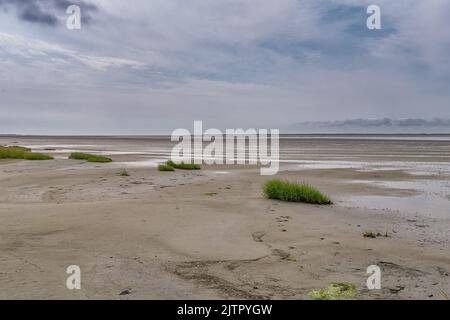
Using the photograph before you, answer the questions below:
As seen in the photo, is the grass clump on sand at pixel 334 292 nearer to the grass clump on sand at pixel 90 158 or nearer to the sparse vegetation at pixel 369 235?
the sparse vegetation at pixel 369 235

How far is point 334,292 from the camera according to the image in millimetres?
4445

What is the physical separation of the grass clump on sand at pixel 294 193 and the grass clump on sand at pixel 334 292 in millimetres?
5943

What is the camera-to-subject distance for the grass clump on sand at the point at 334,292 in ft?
14.1

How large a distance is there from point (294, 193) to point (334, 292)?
631cm

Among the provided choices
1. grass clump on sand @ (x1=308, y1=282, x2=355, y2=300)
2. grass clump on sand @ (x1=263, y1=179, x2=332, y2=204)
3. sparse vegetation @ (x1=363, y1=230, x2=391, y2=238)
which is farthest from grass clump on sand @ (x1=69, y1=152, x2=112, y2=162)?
grass clump on sand @ (x1=308, y1=282, x2=355, y2=300)

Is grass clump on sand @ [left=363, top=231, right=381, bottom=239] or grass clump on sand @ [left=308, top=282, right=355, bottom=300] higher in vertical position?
grass clump on sand @ [left=363, top=231, right=381, bottom=239]

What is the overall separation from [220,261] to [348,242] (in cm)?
240

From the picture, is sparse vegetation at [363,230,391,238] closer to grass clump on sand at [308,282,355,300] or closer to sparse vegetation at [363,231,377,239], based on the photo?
sparse vegetation at [363,231,377,239]

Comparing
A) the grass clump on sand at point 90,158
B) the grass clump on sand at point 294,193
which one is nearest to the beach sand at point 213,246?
the grass clump on sand at point 294,193

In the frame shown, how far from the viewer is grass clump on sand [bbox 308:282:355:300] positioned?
14.1 feet

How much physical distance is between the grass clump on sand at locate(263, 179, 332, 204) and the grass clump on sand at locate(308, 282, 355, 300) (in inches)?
234

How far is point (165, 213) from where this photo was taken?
872 centimetres

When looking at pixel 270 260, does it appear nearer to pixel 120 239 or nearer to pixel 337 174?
pixel 120 239
